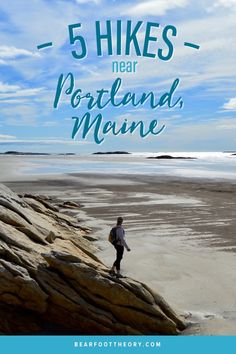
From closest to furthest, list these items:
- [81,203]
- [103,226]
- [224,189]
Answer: [103,226] → [81,203] → [224,189]

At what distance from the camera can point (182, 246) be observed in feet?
64.3

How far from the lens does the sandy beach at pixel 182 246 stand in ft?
41.8

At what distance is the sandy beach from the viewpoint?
41.8 feet

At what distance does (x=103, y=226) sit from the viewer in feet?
78.4

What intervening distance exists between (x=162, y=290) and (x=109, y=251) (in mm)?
5051

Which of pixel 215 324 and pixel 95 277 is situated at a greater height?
pixel 95 277

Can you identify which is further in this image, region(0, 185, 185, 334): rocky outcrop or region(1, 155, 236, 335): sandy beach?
region(1, 155, 236, 335): sandy beach

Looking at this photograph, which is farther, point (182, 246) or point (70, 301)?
point (182, 246)

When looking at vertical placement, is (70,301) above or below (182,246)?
above

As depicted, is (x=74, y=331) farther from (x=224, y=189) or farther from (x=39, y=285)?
(x=224, y=189)

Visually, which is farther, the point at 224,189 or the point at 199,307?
the point at 224,189

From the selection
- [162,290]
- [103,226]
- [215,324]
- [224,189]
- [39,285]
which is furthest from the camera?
[224,189]

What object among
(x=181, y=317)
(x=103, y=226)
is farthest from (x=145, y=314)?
(x=103, y=226)

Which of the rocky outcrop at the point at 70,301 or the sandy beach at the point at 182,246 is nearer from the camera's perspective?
the rocky outcrop at the point at 70,301
